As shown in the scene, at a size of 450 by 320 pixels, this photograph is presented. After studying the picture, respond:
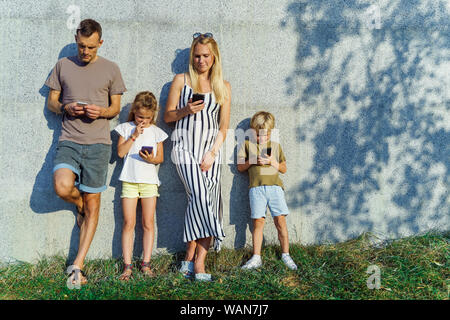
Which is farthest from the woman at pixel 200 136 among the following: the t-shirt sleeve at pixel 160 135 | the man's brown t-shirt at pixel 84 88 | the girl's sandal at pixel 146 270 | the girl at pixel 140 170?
the man's brown t-shirt at pixel 84 88

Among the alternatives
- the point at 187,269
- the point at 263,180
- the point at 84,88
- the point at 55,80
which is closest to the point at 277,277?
the point at 187,269

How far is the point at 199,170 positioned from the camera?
3852 millimetres

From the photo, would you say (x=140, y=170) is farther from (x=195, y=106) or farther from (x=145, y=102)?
(x=195, y=106)

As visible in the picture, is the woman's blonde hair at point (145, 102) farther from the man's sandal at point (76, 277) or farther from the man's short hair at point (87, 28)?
the man's sandal at point (76, 277)

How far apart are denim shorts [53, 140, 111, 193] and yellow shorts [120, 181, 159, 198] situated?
24cm

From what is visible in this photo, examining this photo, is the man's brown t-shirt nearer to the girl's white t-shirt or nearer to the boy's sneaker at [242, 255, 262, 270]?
the girl's white t-shirt

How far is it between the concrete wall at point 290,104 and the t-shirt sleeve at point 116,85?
180mm

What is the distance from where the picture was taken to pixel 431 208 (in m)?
4.52

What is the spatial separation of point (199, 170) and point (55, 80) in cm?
173

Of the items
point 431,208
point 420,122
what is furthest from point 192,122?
point 431,208

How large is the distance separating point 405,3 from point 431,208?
2.42 meters

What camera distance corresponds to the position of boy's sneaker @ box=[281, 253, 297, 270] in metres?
3.83

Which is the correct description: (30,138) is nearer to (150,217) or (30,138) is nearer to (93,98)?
(93,98)

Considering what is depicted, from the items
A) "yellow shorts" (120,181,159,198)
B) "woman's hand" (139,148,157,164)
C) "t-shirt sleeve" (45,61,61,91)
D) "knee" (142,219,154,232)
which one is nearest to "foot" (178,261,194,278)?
"knee" (142,219,154,232)
